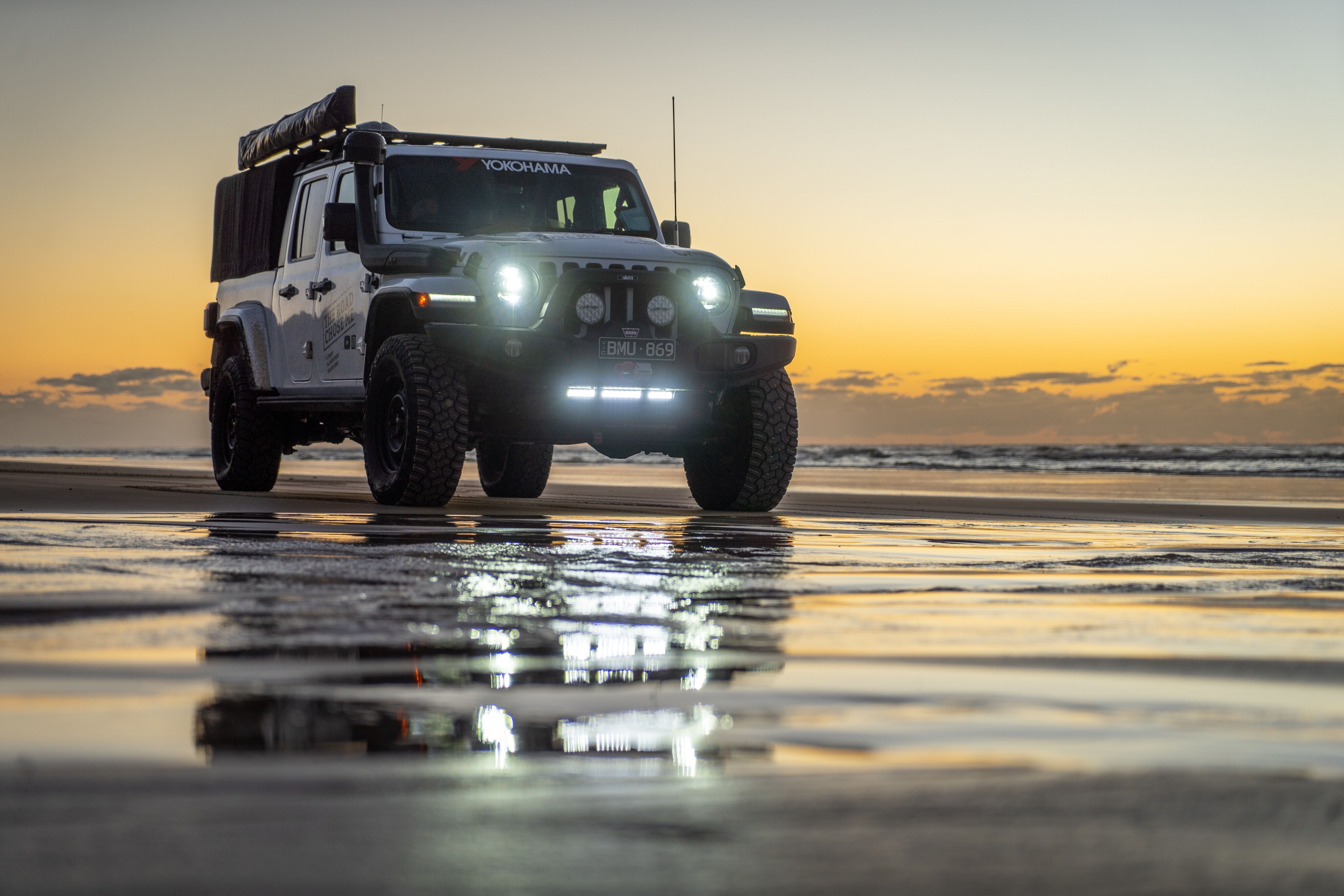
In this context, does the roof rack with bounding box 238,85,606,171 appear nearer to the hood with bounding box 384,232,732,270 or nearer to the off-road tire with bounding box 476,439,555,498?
the hood with bounding box 384,232,732,270

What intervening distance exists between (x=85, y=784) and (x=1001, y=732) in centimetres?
148

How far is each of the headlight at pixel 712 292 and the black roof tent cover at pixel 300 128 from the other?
10.8ft

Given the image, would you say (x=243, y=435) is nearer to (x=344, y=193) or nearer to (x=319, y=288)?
(x=319, y=288)

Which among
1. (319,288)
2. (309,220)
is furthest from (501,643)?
(309,220)

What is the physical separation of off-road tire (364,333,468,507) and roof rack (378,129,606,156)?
1791 millimetres

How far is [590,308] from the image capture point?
10164 mm

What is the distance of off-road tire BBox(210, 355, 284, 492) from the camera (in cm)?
1325

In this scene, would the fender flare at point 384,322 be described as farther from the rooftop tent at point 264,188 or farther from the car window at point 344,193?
the rooftop tent at point 264,188

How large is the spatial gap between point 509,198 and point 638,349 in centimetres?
180

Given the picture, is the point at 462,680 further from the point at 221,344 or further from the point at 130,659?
the point at 221,344

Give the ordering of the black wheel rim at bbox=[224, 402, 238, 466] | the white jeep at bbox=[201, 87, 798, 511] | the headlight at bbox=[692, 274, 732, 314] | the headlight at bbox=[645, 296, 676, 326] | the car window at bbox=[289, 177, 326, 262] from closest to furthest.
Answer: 1. the white jeep at bbox=[201, 87, 798, 511]
2. the headlight at bbox=[645, 296, 676, 326]
3. the headlight at bbox=[692, 274, 732, 314]
4. the car window at bbox=[289, 177, 326, 262]
5. the black wheel rim at bbox=[224, 402, 238, 466]

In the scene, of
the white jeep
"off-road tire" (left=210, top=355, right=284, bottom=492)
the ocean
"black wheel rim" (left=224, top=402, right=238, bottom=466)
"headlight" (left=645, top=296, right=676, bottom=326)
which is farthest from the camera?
the ocean

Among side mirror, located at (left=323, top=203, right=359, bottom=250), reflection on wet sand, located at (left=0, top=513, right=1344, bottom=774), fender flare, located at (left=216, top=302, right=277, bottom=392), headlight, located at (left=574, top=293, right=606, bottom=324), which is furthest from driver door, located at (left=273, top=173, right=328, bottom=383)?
reflection on wet sand, located at (left=0, top=513, right=1344, bottom=774)

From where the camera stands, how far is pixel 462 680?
3.42 meters
